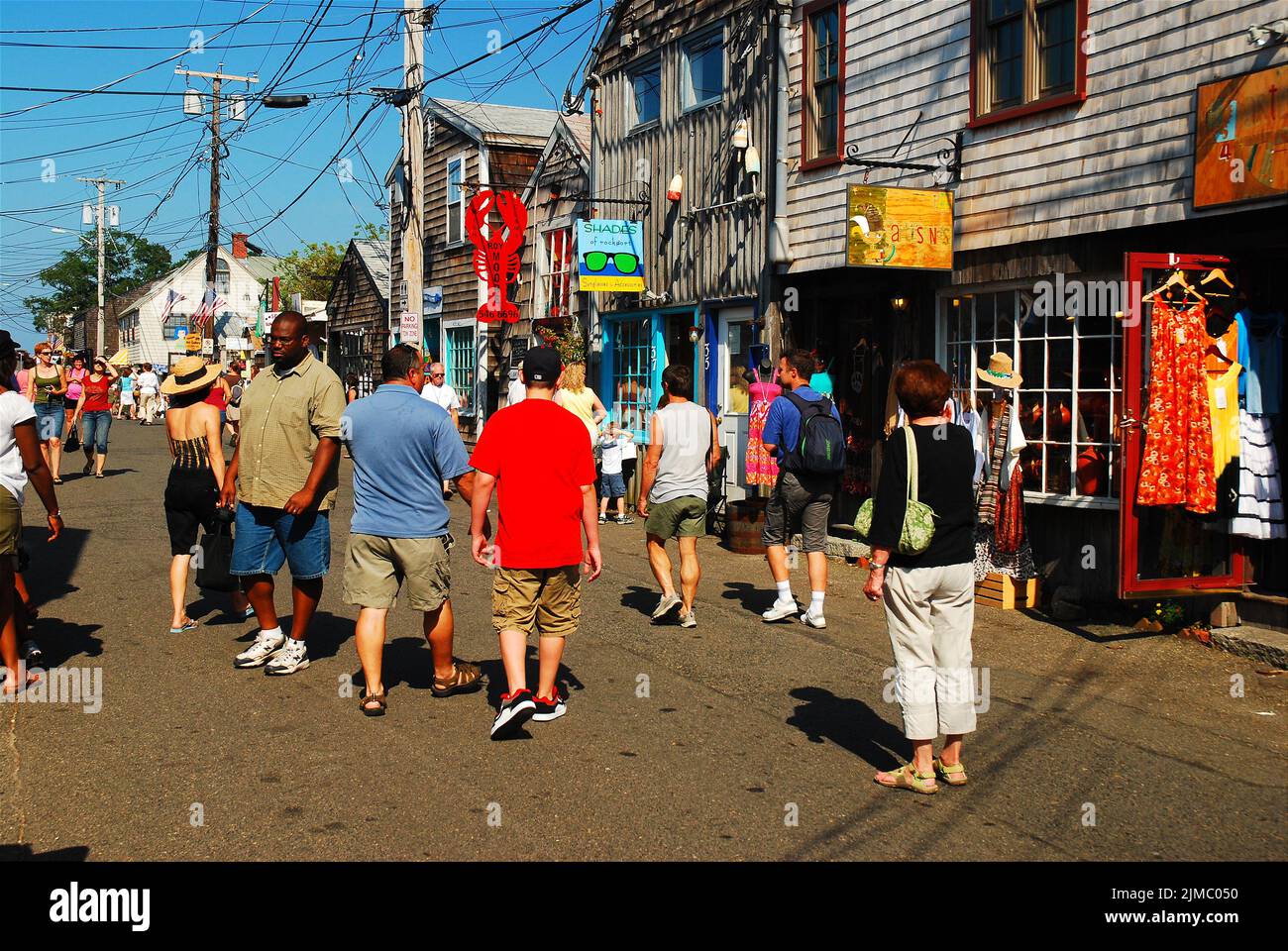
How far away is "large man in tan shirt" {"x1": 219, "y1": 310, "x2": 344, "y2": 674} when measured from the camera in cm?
700

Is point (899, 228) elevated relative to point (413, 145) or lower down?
lower down

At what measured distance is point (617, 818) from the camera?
492 cm

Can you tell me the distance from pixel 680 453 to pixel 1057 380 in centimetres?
344

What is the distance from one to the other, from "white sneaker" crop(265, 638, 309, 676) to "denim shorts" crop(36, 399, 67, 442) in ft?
36.2

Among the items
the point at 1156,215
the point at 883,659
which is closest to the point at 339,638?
the point at 883,659

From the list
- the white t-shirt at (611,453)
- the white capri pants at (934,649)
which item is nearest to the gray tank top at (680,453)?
the white capri pants at (934,649)

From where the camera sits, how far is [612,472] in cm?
1477

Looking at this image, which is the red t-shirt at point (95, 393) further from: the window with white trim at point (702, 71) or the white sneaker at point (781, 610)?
the white sneaker at point (781, 610)

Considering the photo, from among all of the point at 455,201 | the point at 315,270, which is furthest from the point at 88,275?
the point at 455,201

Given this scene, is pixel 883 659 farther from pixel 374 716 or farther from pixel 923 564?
pixel 374 716

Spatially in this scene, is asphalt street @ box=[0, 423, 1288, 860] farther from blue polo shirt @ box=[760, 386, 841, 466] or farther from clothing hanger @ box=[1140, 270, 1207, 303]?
clothing hanger @ box=[1140, 270, 1207, 303]

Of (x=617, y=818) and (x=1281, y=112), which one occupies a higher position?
(x=1281, y=112)

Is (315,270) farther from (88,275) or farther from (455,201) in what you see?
(88,275)

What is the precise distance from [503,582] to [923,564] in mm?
2116
